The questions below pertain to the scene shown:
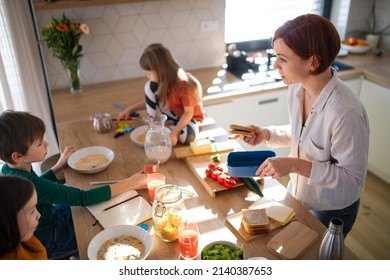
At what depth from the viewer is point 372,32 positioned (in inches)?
130

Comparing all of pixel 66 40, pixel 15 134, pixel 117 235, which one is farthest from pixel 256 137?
pixel 66 40

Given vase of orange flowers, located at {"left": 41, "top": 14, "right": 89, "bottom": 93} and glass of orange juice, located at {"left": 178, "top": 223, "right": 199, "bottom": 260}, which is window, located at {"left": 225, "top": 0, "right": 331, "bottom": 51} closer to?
vase of orange flowers, located at {"left": 41, "top": 14, "right": 89, "bottom": 93}

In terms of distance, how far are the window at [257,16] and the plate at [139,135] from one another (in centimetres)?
144

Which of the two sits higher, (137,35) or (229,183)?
(137,35)

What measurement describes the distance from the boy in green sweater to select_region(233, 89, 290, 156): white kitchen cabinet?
1.24 meters

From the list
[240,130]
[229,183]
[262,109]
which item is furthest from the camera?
[262,109]

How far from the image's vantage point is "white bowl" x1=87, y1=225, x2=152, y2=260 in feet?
4.05

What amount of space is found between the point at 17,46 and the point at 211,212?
156 centimetres

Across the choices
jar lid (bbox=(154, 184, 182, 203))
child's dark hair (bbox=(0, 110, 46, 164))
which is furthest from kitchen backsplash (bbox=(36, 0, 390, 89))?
jar lid (bbox=(154, 184, 182, 203))

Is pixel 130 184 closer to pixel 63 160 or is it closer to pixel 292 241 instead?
pixel 63 160

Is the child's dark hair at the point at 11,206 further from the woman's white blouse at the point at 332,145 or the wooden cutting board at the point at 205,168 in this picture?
the woman's white blouse at the point at 332,145

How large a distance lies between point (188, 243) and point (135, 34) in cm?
194

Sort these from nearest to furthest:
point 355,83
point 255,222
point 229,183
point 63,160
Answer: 1. point 255,222
2. point 229,183
3. point 63,160
4. point 355,83
